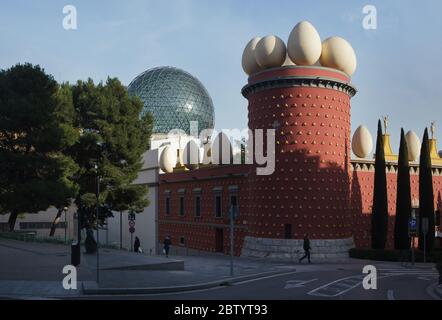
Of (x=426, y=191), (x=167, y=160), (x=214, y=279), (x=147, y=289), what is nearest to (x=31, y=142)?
(x=167, y=160)

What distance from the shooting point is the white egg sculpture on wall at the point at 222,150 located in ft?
143

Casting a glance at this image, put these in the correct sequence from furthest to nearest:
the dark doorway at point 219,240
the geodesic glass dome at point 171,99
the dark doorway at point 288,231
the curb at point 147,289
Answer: the geodesic glass dome at point 171,99, the dark doorway at point 219,240, the dark doorway at point 288,231, the curb at point 147,289

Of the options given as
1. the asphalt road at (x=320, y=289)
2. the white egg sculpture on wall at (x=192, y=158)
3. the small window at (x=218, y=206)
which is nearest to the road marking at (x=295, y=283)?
the asphalt road at (x=320, y=289)

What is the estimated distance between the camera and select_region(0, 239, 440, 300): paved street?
16.4m

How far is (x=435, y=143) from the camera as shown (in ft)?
141

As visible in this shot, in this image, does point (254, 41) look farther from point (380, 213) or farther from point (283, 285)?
point (283, 285)

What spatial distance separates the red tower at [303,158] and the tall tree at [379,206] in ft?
6.59

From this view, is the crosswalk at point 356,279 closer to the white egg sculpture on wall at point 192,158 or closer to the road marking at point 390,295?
the road marking at point 390,295

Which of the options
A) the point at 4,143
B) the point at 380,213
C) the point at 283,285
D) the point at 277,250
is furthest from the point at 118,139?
the point at 283,285

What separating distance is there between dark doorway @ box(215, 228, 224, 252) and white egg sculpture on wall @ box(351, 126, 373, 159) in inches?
491

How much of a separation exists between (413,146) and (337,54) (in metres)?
12.2

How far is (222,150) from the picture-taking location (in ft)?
145

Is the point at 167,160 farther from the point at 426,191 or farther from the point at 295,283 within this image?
the point at 295,283

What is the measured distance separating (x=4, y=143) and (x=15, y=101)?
351cm
